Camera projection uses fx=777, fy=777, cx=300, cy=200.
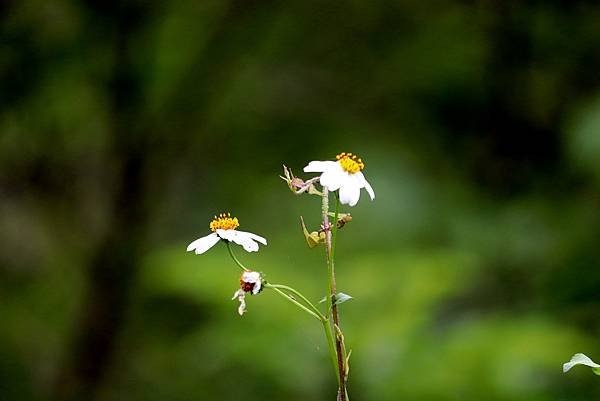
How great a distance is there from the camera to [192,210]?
2422 mm

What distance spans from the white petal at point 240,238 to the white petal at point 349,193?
0.22ft

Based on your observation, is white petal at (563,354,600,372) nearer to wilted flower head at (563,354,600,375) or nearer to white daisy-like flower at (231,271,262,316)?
wilted flower head at (563,354,600,375)

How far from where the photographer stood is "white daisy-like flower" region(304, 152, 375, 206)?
444 mm

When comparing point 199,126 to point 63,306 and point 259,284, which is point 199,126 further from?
point 259,284

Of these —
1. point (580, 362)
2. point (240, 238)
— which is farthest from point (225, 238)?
point (580, 362)

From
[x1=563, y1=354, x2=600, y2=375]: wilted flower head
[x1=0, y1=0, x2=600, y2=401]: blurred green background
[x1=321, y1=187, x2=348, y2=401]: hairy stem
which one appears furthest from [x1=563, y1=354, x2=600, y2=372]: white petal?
[x1=0, y1=0, x2=600, y2=401]: blurred green background

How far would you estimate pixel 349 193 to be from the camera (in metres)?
0.44

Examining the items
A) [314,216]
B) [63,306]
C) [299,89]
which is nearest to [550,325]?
[314,216]

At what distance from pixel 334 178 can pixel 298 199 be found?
66.5 inches

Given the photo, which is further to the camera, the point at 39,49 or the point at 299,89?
the point at 299,89

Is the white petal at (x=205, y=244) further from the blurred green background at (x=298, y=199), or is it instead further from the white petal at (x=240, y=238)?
the blurred green background at (x=298, y=199)

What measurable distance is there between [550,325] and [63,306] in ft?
4.93

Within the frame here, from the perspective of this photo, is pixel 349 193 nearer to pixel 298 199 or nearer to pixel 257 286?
pixel 257 286

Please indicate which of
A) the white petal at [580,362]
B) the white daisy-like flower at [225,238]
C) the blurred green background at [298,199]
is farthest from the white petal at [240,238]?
the blurred green background at [298,199]
